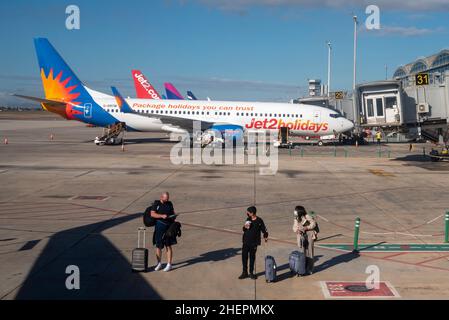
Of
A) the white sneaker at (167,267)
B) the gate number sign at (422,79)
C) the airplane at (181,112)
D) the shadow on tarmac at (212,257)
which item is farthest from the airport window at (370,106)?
the white sneaker at (167,267)

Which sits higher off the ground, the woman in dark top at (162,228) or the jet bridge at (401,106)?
the jet bridge at (401,106)

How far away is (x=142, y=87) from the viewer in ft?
277

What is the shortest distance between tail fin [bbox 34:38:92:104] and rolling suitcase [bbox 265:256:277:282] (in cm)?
3802

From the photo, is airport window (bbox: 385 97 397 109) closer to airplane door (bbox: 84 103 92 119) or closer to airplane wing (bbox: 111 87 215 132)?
airplane wing (bbox: 111 87 215 132)

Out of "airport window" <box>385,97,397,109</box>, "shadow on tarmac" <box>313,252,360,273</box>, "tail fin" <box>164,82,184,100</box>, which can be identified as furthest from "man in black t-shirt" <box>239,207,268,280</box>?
"tail fin" <box>164,82,184,100</box>

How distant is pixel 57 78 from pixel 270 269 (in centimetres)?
3892

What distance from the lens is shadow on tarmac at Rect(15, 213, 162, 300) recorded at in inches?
363

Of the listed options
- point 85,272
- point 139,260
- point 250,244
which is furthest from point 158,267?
point 250,244

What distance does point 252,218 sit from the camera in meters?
10.8

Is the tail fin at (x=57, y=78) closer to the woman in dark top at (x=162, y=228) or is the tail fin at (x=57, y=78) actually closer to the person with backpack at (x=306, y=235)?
the woman in dark top at (x=162, y=228)

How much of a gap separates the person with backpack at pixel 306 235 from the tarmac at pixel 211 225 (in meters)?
0.34

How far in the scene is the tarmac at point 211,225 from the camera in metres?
9.88
